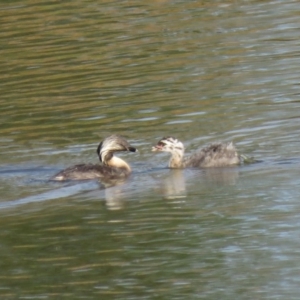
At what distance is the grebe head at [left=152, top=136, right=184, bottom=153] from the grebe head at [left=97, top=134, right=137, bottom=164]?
1.10 feet

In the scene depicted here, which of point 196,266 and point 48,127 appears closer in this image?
point 196,266

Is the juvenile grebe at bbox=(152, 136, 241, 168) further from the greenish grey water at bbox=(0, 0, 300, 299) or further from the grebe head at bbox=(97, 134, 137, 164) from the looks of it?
the grebe head at bbox=(97, 134, 137, 164)

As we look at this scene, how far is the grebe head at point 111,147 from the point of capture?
1466 centimetres

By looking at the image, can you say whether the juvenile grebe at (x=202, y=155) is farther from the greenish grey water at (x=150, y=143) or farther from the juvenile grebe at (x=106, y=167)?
the juvenile grebe at (x=106, y=167)

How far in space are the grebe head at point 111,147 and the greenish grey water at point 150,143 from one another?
0.32 m

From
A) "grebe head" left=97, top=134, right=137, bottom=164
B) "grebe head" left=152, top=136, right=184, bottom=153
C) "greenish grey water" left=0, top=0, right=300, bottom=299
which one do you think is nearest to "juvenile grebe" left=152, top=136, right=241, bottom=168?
"grebe head" left=152, top=136, right=184, bottom=153

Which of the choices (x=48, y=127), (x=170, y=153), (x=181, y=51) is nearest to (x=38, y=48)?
(x=181, y=51)

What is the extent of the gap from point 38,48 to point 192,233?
41.4ft

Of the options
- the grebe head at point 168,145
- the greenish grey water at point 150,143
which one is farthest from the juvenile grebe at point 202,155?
the greenish grey water at point 150,143

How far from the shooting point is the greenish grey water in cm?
995

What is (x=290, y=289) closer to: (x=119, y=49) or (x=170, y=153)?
(x=170, y=153)

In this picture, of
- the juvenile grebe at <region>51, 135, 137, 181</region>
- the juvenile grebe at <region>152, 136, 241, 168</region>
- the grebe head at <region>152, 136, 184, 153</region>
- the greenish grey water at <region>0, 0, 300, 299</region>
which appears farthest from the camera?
the grebe head at <region>152, 136, 184, 153</region>

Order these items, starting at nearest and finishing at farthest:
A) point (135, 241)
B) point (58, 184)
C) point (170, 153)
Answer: point (135, 241), point (58, 184), point (170, 153)

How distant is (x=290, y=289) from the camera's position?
9172 mm
